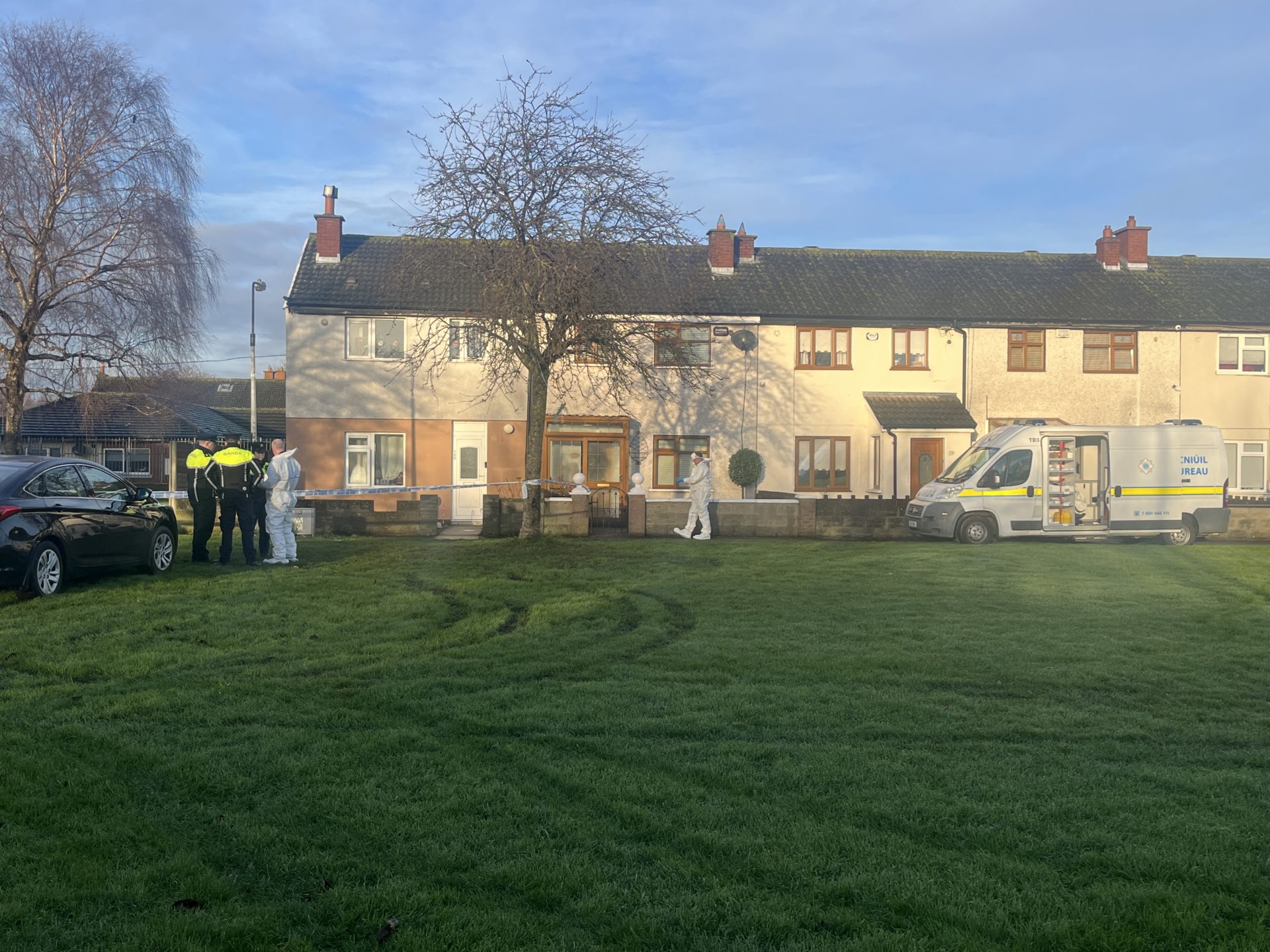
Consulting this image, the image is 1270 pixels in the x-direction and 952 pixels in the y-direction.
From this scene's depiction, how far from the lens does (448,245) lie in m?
19.2

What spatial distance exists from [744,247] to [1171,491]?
14.1 metres

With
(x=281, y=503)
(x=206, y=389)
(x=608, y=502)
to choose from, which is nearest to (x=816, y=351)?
(x=608, y=502)

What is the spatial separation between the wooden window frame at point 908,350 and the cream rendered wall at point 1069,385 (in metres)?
1.10

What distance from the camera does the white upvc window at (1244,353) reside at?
96.2ft

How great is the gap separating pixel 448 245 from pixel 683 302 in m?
6.22

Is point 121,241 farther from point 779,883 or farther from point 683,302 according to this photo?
point 779,883

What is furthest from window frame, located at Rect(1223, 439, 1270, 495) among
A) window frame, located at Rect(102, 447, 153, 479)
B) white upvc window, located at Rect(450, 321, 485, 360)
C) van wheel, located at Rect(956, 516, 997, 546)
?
window frame, located at Rect(102, 447, 153, 479)

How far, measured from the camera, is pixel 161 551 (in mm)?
13828

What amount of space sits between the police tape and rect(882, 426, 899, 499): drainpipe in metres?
8.27

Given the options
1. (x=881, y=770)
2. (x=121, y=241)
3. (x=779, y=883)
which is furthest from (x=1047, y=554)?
(x=121, y=241)

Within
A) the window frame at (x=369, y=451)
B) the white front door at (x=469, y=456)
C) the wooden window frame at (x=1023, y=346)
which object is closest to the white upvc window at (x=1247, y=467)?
the wooden window frame at (x=1023, y=346)

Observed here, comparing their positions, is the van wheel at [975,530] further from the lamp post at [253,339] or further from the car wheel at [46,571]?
the lamp post at [253,339]

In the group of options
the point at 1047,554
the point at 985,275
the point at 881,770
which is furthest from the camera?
the point at 985,275

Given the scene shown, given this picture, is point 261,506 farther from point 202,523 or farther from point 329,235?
point 329,235
